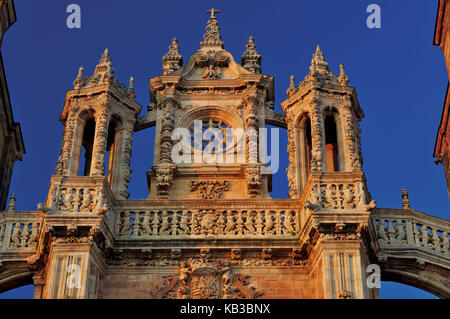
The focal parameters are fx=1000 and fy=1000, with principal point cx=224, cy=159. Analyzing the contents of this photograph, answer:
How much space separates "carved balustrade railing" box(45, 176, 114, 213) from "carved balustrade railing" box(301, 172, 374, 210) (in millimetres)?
4946

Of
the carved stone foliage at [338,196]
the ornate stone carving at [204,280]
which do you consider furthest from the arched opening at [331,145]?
the ornate stone carving at [204,280]

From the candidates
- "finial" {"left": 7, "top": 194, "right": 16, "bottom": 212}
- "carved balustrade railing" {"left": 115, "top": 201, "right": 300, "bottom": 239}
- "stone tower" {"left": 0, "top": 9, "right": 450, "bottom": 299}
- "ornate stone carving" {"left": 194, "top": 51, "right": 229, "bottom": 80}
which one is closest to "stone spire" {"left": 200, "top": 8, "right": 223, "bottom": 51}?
"ornate stone carving" {"left": 194, "top": 51, "right": 229, "bottom": 80}

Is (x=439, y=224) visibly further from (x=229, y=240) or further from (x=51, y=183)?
(x=51, y=183)

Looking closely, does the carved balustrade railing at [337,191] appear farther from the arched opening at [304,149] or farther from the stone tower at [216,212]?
the arched opening at [304,149]

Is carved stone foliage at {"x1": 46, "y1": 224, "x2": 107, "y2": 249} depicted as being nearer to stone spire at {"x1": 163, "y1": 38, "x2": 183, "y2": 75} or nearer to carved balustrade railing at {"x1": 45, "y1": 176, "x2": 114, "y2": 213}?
carved balustrade railing at {"x1": 45, "y1": 176, "x2": 114, "y2": 213}

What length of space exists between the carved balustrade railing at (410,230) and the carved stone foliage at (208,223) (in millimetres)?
2178

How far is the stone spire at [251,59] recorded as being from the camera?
30.0 meters

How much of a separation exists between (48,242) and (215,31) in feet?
34.8

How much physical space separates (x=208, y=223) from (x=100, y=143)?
376cm

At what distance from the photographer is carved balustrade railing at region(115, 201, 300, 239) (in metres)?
24.6

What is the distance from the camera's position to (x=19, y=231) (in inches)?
990

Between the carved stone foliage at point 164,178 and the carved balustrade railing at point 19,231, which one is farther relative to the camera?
the carved stone foliage at point 164,178

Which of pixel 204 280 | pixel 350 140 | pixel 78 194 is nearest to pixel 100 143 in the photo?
pixel 78 194

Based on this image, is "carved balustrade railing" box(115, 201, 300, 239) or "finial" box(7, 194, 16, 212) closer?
"carved balustrade railing" box(115, 201, 300, 239)
